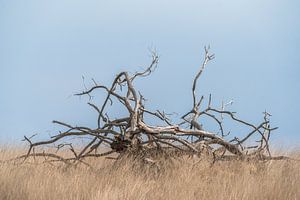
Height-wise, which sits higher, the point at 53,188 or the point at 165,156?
the point at 165,156

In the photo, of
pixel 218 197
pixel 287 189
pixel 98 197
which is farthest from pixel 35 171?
pixel 287 189

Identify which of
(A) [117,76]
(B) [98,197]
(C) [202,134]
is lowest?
(B) [98,197]

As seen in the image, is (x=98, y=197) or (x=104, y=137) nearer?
(x=98, y=197)

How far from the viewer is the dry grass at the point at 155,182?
4684mm

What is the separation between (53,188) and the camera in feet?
15.5

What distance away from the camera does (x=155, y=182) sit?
5.58 metres

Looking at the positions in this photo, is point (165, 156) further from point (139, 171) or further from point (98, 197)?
point (98, 197)

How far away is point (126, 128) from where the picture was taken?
21.3ft

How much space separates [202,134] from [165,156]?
2.34 ft

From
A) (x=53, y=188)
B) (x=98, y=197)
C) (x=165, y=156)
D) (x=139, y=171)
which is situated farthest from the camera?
(x=165, y=156)

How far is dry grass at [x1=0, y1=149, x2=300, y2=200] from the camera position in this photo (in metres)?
4.68

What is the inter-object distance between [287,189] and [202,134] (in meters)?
2.02

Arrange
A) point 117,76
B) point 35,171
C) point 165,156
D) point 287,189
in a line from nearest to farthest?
point 287,189 < point 35,171 < point 165,156 < point 117,76

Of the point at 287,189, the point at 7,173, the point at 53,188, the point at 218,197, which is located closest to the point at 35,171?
the point at 7,173
